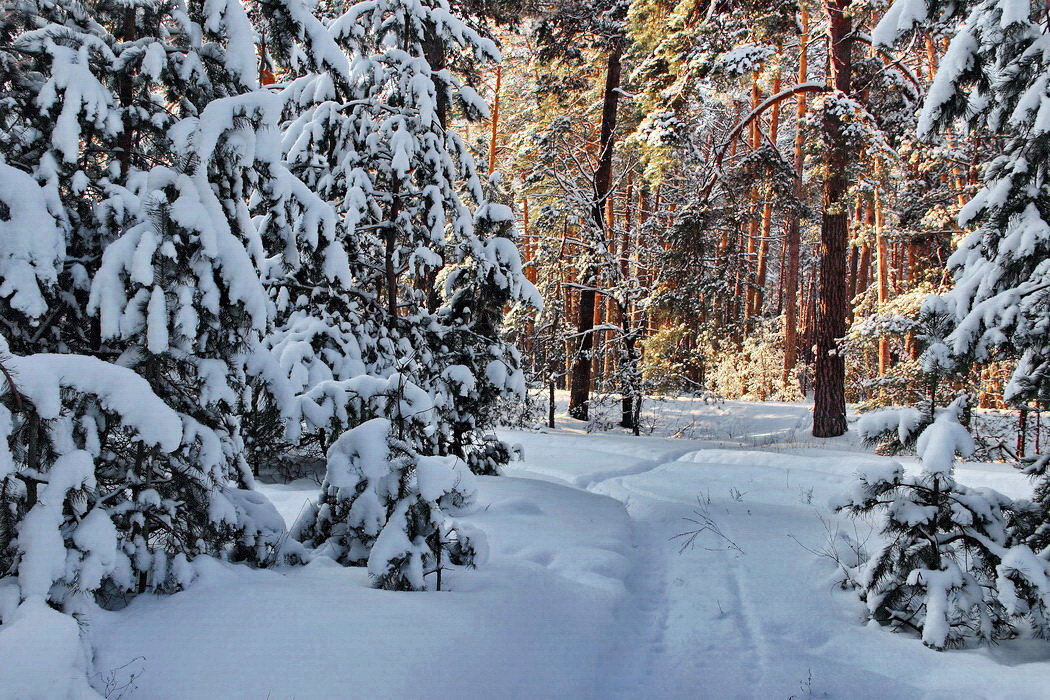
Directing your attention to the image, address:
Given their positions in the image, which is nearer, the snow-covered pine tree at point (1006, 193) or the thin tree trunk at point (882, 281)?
the snow-covered pine tree at point (1006, 193)

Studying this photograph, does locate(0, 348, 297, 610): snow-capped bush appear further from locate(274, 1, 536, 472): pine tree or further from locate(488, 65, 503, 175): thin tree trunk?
locate(488, 65, 503, 175): thin tree trunk

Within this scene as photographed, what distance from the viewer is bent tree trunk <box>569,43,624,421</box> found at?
14812 millimetres

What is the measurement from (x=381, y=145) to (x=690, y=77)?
5.93 m

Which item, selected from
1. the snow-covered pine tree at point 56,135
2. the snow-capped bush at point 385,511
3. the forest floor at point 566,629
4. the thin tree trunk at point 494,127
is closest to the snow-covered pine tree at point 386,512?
the snow-capped bush at point 385,511

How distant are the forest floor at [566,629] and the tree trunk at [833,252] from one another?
6420 millimetres

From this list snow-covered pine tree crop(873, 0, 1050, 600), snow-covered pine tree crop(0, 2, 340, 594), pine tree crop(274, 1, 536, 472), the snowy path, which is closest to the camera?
snow-covered pine tree crop(0, 2, 340, 594)

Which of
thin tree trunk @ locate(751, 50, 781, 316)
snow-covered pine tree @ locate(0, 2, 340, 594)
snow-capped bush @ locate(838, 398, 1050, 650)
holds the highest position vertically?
thin tree trunk @ locate(751, 50, 781, 316)

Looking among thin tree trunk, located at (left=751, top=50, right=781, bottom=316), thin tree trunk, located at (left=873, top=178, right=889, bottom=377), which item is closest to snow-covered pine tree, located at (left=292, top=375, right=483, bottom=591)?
thin tree trunk, located at (left=751, top=50, right=781, bottom=316)

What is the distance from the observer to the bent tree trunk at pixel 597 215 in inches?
583

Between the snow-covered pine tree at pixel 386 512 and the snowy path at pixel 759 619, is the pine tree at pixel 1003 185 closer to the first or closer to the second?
the snowy path at pixel 759 619

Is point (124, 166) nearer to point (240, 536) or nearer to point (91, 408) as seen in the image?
point (91, 408)

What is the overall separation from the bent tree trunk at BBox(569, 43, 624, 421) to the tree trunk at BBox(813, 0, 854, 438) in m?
4.86

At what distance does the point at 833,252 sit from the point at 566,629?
398 inches

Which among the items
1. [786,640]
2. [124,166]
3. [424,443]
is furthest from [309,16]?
[786,640]
